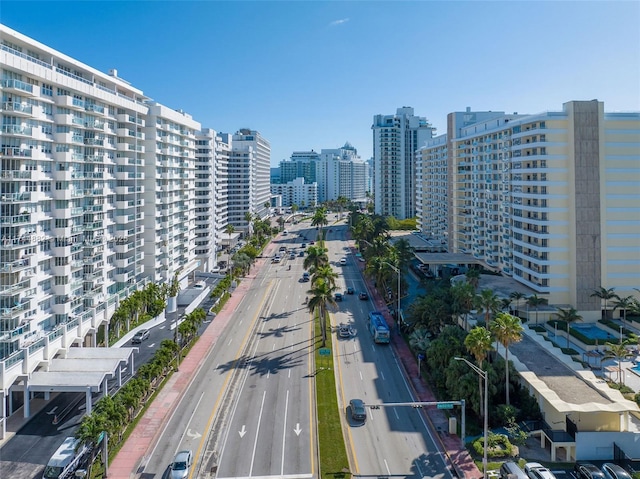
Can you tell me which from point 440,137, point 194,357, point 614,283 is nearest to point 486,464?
point 194,357

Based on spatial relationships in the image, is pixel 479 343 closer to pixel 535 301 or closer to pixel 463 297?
pixel 463 297

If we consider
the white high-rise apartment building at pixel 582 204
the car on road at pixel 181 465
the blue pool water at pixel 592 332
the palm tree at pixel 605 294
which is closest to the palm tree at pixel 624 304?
the palm tree at pixel 605 294

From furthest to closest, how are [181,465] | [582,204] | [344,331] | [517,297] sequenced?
[582,204] < [344,331] < [517,297] < [181,465]

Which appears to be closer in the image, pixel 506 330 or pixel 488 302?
pixel 506 330

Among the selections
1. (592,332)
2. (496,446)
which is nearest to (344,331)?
(496,446)

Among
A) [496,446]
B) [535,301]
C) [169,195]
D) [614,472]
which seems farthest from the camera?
[169,195]

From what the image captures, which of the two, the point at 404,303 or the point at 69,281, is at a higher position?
the point at 69,281

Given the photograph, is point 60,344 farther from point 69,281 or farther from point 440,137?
point 440,137
